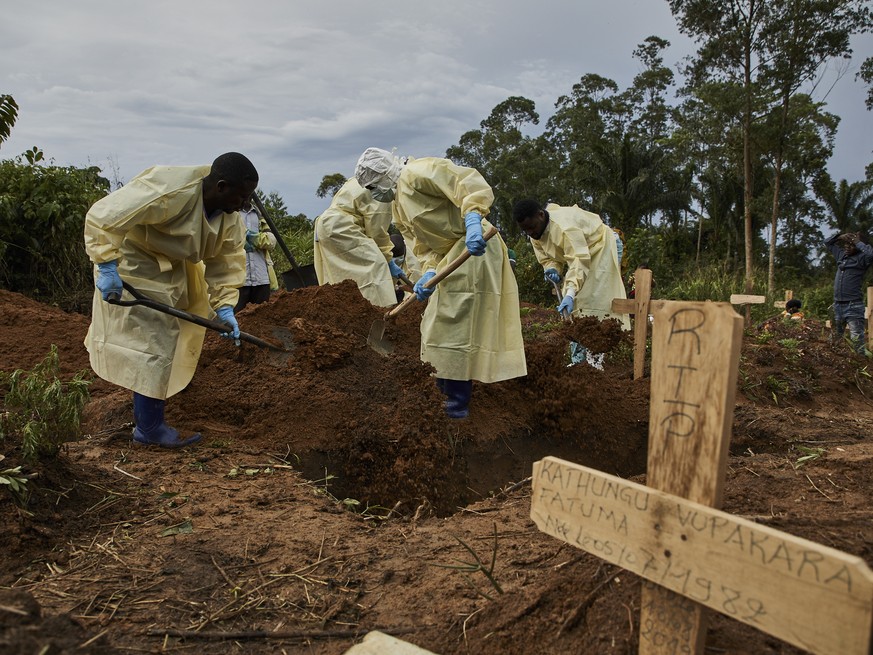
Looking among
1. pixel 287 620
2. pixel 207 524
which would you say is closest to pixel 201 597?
pixel 287 620

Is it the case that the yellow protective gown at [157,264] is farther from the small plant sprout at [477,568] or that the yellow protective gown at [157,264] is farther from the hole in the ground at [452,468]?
the small plant sprout at [477,568]

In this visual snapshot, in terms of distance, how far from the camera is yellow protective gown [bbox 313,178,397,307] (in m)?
6.71

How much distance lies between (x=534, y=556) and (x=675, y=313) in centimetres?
126

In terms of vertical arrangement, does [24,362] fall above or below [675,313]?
below

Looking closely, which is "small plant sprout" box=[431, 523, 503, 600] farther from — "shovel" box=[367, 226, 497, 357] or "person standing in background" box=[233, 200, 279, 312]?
"person standing in background" box=[233, 200, 279, 312]

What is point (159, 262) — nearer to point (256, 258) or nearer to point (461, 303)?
point (461, 303)

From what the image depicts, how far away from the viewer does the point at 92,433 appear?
4125mm

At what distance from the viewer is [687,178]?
2453 cm

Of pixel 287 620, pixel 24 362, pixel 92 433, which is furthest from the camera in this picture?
pixel 24 362

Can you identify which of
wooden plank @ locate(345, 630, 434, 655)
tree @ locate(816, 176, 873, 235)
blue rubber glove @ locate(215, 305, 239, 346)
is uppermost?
tree @ locate(816, 176, 873, 235)

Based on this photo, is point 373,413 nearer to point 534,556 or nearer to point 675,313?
point 534,556

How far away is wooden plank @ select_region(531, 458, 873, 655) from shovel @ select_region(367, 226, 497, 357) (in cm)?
255

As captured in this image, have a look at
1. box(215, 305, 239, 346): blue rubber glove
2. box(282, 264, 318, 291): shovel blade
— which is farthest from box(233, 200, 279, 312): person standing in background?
box(215, 305, 239, 346): blue rubber glove

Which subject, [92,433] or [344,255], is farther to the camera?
[344,255]
